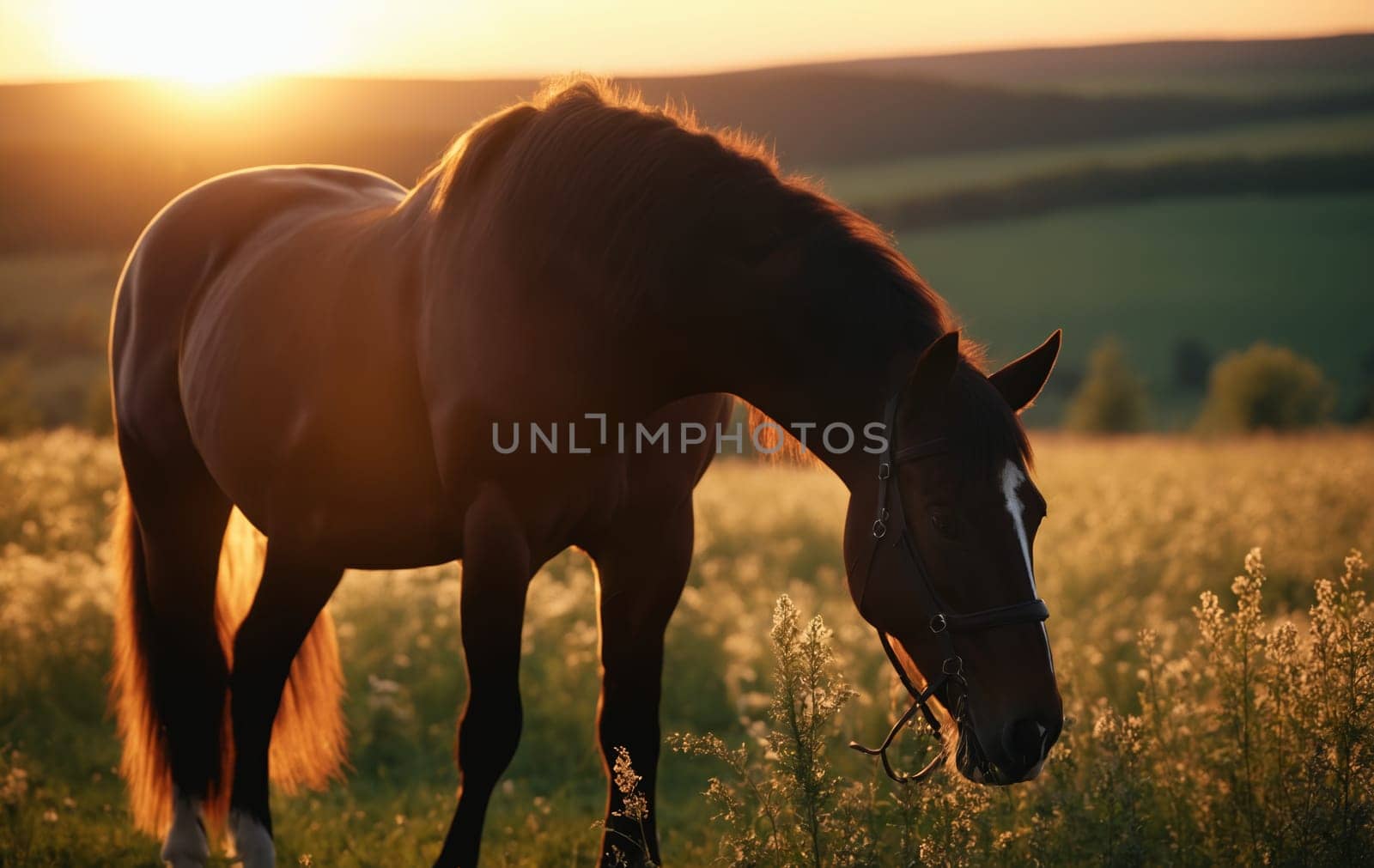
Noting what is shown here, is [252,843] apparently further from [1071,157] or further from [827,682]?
[1071,157]

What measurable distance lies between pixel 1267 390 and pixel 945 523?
59458mm

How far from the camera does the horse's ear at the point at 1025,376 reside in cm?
271

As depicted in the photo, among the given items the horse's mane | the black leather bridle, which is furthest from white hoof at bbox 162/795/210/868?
the black leather bridle

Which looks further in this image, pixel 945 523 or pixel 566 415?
pixel 566 415

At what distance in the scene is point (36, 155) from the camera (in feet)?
129

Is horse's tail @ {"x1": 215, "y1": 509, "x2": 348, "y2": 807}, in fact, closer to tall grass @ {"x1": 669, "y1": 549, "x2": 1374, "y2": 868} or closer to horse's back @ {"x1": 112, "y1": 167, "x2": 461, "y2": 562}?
horse's back @ {"x1": 112, "y1": 167, "x2": 461, "y2": 562}

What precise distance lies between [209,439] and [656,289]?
1820mm

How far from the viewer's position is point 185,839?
14.2ft

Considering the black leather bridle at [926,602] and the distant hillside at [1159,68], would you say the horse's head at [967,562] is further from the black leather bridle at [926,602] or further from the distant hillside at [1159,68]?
the distant hillside at [1159,68]

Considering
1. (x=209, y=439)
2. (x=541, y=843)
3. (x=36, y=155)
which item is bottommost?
(x=541, y=843)

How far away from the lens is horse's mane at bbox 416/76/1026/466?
2.77m

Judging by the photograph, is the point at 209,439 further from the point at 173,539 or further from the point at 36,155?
the point at 36,155

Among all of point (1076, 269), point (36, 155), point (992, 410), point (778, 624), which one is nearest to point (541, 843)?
point (778, 624)

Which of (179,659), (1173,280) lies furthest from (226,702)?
(1173,280)
